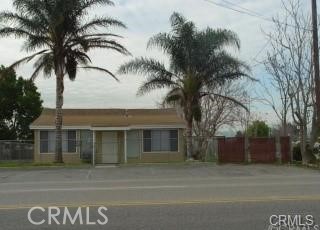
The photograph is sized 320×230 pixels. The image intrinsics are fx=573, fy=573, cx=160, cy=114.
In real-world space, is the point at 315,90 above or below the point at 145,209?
above

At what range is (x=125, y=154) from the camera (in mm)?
35312

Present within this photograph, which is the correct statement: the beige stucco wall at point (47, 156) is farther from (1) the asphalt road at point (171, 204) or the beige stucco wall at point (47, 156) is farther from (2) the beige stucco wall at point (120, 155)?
(1) the asphalt road at point (171, 204)

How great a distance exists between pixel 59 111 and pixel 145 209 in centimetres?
2115

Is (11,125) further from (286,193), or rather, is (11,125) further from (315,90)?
(286,193)

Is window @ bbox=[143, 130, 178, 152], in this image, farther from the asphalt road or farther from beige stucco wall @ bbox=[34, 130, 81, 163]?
the asphalt road

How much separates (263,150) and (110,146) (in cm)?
1093

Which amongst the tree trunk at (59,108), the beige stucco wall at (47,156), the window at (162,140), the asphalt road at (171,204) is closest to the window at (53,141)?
the beige stucco wall at (47,156)

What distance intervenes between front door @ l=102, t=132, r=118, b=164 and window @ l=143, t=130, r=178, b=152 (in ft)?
6.17

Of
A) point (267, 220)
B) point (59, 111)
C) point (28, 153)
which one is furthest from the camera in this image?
point (28, 153)

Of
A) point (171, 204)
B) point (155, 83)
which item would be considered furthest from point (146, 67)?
point (171, 204)

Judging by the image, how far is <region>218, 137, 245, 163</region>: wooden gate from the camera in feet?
97.2

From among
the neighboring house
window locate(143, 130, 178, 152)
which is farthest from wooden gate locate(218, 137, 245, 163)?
window locate(143, 130, 178, 152)

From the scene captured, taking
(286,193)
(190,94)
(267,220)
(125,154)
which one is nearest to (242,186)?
(286,193)

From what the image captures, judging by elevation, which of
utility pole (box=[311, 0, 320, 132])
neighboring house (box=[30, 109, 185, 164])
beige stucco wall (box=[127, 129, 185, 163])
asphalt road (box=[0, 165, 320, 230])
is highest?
utility pole (box=[311, 0, 320, 132])
